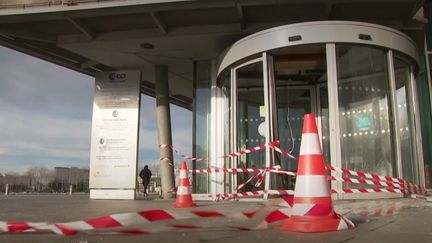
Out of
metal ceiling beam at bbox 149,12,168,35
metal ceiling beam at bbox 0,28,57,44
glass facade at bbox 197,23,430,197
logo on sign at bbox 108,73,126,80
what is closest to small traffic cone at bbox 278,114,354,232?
glass facade at bbox 197,23,430,197

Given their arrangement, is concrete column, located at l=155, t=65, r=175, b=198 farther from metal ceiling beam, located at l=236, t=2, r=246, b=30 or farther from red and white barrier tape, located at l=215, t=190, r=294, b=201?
metal ceiling beam, located at l=236, t=2, r=246, b=30

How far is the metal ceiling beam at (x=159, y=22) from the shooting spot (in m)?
11.4

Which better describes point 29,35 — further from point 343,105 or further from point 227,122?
point 343,105

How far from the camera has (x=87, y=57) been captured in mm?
14461

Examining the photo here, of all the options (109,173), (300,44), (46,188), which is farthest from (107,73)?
(46,188)

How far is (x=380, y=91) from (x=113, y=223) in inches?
290

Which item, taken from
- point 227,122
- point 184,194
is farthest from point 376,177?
point 227,122

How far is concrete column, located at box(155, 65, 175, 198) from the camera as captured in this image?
577 inches

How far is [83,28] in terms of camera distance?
12281mm

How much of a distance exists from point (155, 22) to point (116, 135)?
413 centimetres

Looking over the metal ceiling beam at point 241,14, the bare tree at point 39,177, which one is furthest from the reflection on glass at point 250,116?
the bare tree at point 39,177

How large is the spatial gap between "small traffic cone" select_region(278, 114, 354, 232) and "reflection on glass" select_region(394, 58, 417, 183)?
217 inches

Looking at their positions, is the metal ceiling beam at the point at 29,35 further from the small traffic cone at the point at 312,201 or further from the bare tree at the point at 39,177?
the bare tree at the point at 39,177

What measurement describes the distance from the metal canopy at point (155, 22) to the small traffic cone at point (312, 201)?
6.87 m
